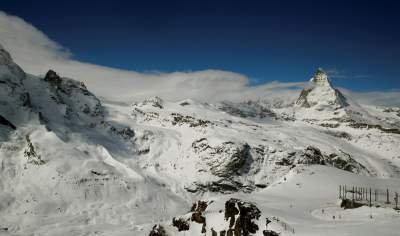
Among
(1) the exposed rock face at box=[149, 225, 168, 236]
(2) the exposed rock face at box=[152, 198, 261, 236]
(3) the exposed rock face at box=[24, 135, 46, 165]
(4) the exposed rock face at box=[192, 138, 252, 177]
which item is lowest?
(1) the exposed rock face at box=[149, 225, 168, 236]

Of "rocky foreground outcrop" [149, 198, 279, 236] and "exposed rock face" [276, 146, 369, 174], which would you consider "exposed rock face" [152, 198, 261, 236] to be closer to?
"rocky foreground outcrop" [149, 198, 279, 236]

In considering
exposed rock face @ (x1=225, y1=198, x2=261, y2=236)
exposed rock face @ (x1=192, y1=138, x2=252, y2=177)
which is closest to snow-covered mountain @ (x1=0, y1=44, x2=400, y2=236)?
exposed rock face @ (x1=225, y1=198, x2=261, y2=236)

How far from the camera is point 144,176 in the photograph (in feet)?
192

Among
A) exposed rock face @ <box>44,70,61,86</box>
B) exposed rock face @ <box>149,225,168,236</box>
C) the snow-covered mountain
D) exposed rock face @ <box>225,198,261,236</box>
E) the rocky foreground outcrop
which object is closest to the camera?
exposed rock face @ <box>225,198,261,236</box>

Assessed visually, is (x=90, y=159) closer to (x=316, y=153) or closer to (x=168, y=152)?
(x=168, y=152)

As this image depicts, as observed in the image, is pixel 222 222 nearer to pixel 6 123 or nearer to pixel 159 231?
pixel 159 231

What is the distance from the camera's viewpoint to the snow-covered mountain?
1388 inches

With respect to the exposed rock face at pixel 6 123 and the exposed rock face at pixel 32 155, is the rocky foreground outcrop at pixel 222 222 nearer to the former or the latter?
the exposed rock face at pixel 32 155

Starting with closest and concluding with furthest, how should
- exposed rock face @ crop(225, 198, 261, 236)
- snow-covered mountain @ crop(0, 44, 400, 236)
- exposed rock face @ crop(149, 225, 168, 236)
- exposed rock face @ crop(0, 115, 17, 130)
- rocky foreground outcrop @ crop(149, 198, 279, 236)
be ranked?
exposed rock face @ crop(225, 198, 261, 236), rocky foreground outcrop @ crop(149, 198, 279, 236), snow-covered mountain @ crop(0, 44, 400, 236), exposed rock face @ crop(149, 225, 168, 236), exposed rock face @ crop(0, 115, 17, 130)

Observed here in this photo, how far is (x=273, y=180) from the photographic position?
64000mm

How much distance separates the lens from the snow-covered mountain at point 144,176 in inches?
1388

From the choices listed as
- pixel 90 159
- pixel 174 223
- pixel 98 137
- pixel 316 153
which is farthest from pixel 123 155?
pixel 316 153

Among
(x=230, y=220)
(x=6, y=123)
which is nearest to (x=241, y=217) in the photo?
(x=230, y=220)

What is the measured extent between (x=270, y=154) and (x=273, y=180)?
6.35 m
